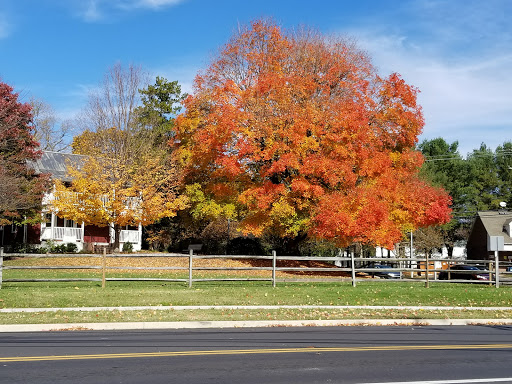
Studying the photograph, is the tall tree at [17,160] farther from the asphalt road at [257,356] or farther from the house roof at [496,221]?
the house roof at [496,221]

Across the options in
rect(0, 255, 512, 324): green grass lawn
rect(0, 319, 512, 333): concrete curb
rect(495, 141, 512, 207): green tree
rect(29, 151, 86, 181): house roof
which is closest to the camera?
rect(0, 319, 512, 333): concrete curb

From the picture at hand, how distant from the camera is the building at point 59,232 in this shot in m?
40.7

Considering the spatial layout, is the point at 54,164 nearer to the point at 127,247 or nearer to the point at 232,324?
the point at 127,247

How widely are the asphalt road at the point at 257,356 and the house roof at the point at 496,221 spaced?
42641 mm

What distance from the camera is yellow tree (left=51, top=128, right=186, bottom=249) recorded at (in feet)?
112

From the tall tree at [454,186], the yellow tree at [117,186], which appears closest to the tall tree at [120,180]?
the yellow tree at [117,186]

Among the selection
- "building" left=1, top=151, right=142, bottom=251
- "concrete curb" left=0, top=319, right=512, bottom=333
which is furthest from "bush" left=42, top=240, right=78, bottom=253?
"concrete curb" left=0, top=319, right=512, bottom=333

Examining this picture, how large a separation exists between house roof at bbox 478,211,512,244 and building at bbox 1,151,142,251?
32404mm

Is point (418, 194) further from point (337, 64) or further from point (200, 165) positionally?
point (200, 165)

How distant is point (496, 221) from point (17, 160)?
43213 millimetres

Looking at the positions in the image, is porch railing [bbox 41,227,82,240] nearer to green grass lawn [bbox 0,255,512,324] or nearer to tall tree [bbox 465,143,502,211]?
green grass lawn [bbox 0,255,512,324]

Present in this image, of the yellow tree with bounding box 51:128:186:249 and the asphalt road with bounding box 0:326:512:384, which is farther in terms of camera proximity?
the yellow tree with bounding box 51:128:186:249

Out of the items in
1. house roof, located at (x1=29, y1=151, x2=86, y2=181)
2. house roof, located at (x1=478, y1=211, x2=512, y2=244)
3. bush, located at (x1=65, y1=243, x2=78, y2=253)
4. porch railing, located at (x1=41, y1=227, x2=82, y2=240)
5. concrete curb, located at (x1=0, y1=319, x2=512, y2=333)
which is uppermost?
house roof, located at (x1=29, y1=151, x2=86, y2=181)

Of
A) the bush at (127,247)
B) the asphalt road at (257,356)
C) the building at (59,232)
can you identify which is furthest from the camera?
the bush at (127,247)
